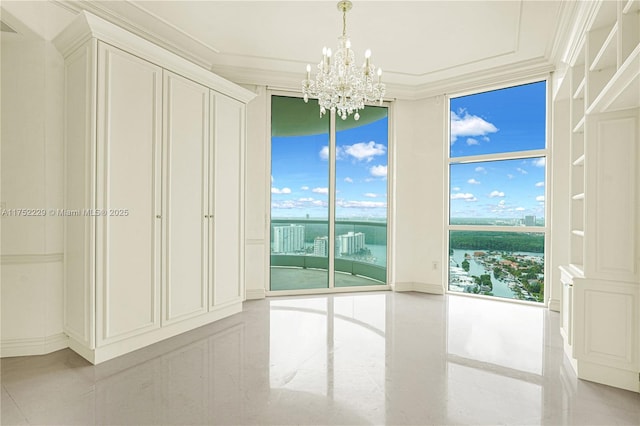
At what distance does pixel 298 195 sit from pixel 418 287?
234cm

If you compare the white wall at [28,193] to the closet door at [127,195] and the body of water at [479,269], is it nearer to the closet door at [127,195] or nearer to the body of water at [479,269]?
the closet door at [127,195]

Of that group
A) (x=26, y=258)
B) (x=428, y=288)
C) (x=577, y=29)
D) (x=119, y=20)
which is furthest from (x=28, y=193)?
(x=577, y=29)

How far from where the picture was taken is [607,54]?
2.39 meters

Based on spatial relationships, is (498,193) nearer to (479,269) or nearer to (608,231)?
(479,269)

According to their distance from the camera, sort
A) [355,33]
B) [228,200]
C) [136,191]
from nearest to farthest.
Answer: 1. [136,191]
2. [355,33]
3. [228,200]

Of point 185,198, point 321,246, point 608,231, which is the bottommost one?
point 321,246

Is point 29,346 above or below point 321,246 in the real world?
below

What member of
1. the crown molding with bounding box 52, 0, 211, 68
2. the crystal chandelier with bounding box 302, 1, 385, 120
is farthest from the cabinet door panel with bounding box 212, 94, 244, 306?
the crystal chandelier with bounding box 302, 1, 385, 120

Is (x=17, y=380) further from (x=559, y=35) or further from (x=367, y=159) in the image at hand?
(x=559, y=35)

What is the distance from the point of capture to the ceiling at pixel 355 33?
10.6 feet

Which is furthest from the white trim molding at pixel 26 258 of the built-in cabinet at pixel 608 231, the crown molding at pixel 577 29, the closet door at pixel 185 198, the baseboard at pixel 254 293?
the crown molding at pixel 577 29

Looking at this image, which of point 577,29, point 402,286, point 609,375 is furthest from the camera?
point 402,286

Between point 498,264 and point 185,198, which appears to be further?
point 498,264

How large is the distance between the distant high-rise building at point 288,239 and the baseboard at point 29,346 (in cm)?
266
